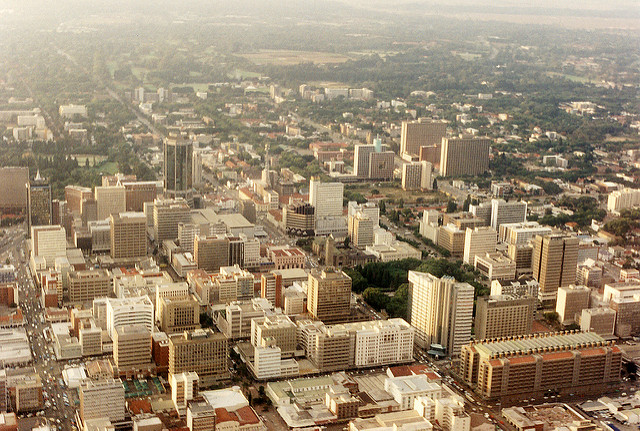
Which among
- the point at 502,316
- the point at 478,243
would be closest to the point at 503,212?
the point at 478,243

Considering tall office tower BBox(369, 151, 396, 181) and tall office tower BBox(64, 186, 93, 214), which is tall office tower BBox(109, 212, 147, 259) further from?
tall office tower BBox(369, 151, 396, 181)

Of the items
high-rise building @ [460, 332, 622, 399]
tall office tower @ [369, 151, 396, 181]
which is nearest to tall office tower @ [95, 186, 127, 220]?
tall office tower @ [369, 151, 396, 181]

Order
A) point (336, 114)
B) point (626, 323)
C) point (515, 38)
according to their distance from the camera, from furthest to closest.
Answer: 1. point (515, 38)
2. point (336, 114)
3. point (626, 323)

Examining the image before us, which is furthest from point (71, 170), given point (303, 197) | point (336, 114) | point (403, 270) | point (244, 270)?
point (336, 114)

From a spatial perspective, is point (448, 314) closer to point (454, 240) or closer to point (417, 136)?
point (454, 240)

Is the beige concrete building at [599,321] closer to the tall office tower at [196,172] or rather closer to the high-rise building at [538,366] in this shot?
the high-rise building at [538,366]

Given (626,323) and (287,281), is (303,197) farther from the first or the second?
(626,323)
